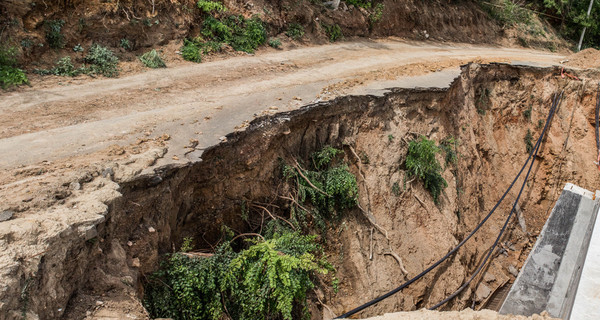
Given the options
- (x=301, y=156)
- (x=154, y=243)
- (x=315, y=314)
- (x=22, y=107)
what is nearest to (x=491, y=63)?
(x=301, y=156)

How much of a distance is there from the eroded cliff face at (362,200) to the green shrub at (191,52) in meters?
4.51

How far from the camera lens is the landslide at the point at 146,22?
9.30 meters

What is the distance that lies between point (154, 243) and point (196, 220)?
130 centimetres

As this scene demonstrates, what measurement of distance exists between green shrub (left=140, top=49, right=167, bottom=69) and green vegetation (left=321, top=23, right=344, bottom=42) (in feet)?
23.5

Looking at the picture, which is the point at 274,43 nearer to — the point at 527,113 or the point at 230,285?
the point at 230,285

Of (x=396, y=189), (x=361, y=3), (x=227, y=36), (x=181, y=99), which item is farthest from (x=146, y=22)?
(x=361, y=3)

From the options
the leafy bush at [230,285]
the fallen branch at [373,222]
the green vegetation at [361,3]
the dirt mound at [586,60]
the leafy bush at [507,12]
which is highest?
the leafy bush at [507,12]

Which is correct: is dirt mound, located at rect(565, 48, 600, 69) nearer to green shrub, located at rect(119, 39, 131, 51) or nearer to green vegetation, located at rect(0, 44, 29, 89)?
green shrub, located at rect(119, 39, 131, 51)

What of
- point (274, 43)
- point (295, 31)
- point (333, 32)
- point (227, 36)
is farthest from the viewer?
point (333, 32)

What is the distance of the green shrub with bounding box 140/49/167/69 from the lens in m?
10.4

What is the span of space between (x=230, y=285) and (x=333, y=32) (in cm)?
1208

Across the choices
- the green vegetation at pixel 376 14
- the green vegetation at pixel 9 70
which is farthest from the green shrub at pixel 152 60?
the green vegetation at pixel 376 14

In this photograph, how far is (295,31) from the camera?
574 inches

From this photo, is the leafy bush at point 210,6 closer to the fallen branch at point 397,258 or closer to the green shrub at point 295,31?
the green shrub at point 295,31
